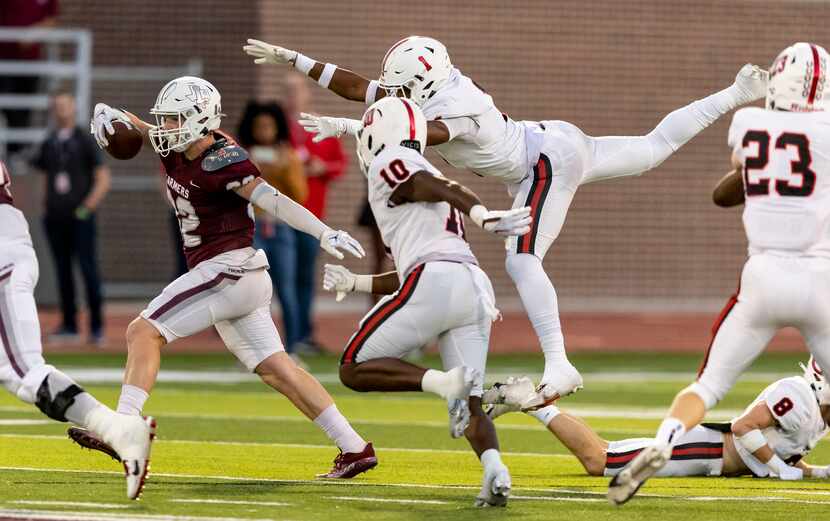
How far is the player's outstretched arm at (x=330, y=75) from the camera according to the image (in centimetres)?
823

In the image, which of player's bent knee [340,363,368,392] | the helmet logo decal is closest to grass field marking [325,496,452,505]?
player's bent knee [340,363,368,392]

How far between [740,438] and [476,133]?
6.32 feet

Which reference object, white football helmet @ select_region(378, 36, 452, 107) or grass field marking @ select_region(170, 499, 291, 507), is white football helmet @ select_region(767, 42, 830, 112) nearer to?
white football helmet @ select_region(378, 36, 452, 107)

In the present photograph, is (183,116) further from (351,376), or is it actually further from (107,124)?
(351,376)

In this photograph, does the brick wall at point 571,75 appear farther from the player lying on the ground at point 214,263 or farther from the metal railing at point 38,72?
the player lying on the ground at point 214,263

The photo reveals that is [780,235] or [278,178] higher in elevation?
[780,235]

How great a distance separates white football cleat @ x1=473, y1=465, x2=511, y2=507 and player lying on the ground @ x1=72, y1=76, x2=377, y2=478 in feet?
3.66

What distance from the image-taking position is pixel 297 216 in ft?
23.6

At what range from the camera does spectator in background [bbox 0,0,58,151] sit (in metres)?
17.7

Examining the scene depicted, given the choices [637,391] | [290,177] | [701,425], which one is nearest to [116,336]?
[290,177]

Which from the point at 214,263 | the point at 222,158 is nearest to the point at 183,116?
the point at 222,158

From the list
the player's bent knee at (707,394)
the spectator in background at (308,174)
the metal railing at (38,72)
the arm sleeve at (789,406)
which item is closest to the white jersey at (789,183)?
the player's bent knee at (707,394)

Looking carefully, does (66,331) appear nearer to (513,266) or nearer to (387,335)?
(513,266)

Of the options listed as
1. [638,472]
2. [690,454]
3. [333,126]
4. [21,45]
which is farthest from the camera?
[21,45]
